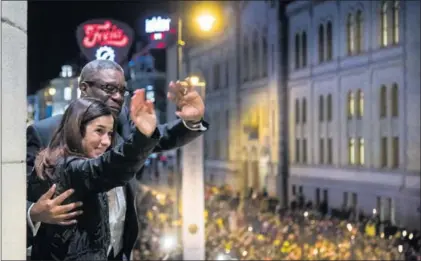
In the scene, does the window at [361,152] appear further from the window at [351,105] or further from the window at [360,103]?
the window at [351,105]

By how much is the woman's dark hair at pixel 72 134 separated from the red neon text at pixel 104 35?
119 cm

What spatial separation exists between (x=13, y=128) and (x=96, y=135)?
0.50 meters

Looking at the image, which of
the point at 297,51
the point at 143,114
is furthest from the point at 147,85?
the point at 297,51

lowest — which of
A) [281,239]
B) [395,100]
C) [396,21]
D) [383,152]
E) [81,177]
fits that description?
[281,239]

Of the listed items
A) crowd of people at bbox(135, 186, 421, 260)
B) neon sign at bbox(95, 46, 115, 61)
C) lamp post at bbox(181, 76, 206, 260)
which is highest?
neon sign at bbox(95, 46, 115, 61)

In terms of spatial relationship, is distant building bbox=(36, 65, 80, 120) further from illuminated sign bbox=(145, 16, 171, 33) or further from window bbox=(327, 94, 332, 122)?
window bbox=(327, 94, 332, 122)

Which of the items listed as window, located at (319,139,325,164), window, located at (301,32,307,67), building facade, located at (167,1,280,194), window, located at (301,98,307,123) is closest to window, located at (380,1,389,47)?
window, located at (319,139,325,164)

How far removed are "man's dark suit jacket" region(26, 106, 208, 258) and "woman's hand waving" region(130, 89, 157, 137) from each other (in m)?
0.47

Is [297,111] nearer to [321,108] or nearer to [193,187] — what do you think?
[321,108]

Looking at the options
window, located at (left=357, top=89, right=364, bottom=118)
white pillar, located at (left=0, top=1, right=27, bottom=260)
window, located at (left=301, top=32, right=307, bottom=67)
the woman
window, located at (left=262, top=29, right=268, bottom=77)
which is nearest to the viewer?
white pillar, located at (left=0, top=1, right=27, bottom=260)

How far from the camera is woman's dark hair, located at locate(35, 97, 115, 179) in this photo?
8.00 feet

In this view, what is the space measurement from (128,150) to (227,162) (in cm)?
3226

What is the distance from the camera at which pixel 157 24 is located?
146 inches

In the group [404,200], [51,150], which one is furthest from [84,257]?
[404,200]
